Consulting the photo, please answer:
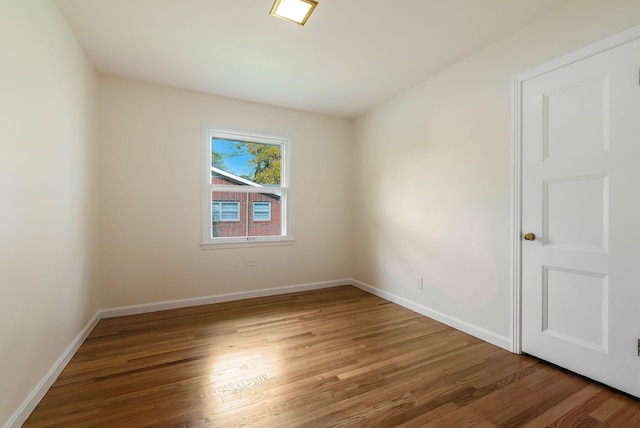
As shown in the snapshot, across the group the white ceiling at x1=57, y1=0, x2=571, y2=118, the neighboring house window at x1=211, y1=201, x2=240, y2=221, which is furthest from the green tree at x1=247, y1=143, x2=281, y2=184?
the white ceiling at x1=57, y1=0, x2=571, y2=118

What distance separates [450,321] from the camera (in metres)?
2.75

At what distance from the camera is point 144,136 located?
312 centimetres

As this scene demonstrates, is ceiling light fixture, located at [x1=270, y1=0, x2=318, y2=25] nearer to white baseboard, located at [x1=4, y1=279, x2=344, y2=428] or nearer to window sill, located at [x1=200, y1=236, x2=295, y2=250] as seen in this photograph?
window sill, located at [x1=200, y1=236, x2=295, y2=250]

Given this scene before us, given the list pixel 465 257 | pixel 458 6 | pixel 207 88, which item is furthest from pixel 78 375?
pixel 458 6

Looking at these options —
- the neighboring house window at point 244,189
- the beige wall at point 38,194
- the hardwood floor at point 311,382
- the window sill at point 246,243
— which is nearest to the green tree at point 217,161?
the neighboring house window at point 244,189

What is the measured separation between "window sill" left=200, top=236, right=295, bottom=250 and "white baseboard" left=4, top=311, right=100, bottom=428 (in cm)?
138

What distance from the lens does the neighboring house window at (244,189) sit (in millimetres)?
3479

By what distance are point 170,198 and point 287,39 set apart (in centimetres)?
217

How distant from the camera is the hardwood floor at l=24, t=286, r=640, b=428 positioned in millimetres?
1515

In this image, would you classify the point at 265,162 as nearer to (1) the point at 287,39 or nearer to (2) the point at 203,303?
(1) the point at 287,39

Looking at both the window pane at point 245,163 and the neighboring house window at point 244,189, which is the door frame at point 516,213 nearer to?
the neighboring house window at point 244,189

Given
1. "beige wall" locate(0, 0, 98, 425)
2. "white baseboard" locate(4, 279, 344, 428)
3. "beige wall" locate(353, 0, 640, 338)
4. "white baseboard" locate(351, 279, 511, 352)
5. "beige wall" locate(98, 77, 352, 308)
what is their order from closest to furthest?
"beige wall" locate(0, 0, 98, 425) < "white baseboard" locate(4, 279, 344, 428) < "beige wall" locate(353, 0, 640, 338) < "white baseboard" locate(351, 279, 511, 352) < "beige wall" locate(98, 77, 352, 308)

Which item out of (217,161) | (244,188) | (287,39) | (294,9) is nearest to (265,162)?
(244,188)

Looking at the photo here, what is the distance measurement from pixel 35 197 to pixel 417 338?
9.78 feet
